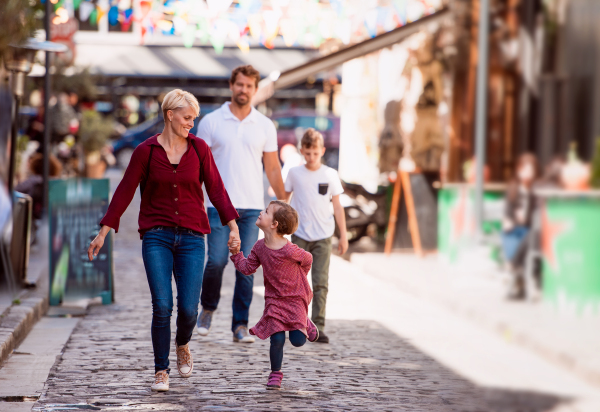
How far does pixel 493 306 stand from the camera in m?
10.4

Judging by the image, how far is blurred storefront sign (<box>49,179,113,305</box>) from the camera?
873cm

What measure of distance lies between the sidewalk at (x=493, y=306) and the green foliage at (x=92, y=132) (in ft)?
46.3

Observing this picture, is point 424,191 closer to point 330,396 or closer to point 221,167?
point 221,167

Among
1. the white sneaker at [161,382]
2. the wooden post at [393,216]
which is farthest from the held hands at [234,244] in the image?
the wooden post at [393,216]

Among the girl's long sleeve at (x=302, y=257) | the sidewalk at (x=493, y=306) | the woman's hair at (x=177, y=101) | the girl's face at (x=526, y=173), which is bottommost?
the sidewalk at (x=493, y=306)

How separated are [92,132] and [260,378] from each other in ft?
69.4

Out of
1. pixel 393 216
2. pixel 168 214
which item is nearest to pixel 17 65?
pixel 393 216

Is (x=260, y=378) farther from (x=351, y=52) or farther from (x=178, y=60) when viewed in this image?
(x=178, y=60)

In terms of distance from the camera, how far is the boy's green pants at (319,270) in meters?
7.02

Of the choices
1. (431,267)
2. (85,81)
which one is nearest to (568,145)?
(431,267)

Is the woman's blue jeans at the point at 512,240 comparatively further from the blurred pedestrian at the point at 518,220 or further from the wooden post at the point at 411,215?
the wooden post at the point at 411,215

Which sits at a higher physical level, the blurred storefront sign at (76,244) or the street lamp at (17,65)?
the street lamp at (17,65)

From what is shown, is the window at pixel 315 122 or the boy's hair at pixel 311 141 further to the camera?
the window at pixel 315 122

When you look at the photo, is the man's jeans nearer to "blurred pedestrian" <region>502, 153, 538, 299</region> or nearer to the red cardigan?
the red cardigan
